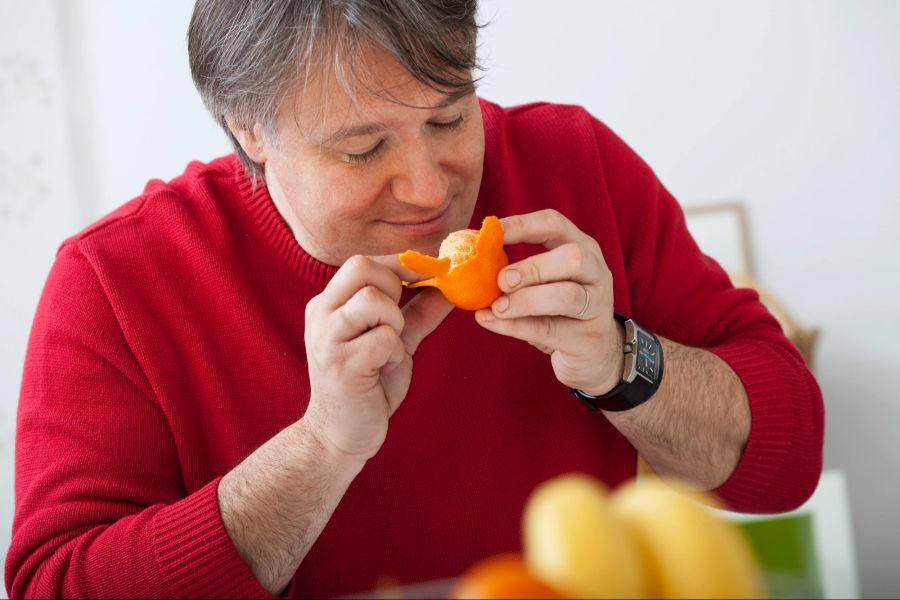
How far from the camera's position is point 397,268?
1166 mm

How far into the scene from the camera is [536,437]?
147cm

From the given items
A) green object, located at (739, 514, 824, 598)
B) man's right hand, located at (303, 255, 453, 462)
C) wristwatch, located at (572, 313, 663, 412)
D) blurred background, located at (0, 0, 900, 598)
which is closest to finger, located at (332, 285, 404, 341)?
man's right hand, located at (303, 255, 453, 462)

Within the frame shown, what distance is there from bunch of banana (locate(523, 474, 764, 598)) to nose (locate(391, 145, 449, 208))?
0.66 metres

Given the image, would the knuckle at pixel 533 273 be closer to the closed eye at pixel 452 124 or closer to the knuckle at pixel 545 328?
the knuckle at pixel 545 328

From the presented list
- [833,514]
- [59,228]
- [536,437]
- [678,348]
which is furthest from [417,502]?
[59,228]

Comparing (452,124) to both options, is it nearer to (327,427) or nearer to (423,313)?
(423,313)

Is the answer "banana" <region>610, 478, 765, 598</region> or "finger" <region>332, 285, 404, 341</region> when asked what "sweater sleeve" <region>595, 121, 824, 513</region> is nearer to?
"finger" <region>332, 285, 404, 341</region>

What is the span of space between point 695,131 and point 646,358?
5.72ft

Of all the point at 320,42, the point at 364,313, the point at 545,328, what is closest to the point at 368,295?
the point at 364,313

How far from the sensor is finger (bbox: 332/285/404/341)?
1.08 m

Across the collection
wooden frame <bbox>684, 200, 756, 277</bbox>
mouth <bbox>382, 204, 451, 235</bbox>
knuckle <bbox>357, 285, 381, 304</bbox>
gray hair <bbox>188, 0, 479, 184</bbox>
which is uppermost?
gray hair <bbox>188, 0, 479, 184</bbox>

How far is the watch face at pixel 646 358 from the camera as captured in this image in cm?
125

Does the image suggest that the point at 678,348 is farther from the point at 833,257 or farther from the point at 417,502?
the point at 833,257

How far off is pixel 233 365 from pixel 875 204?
213 cm
